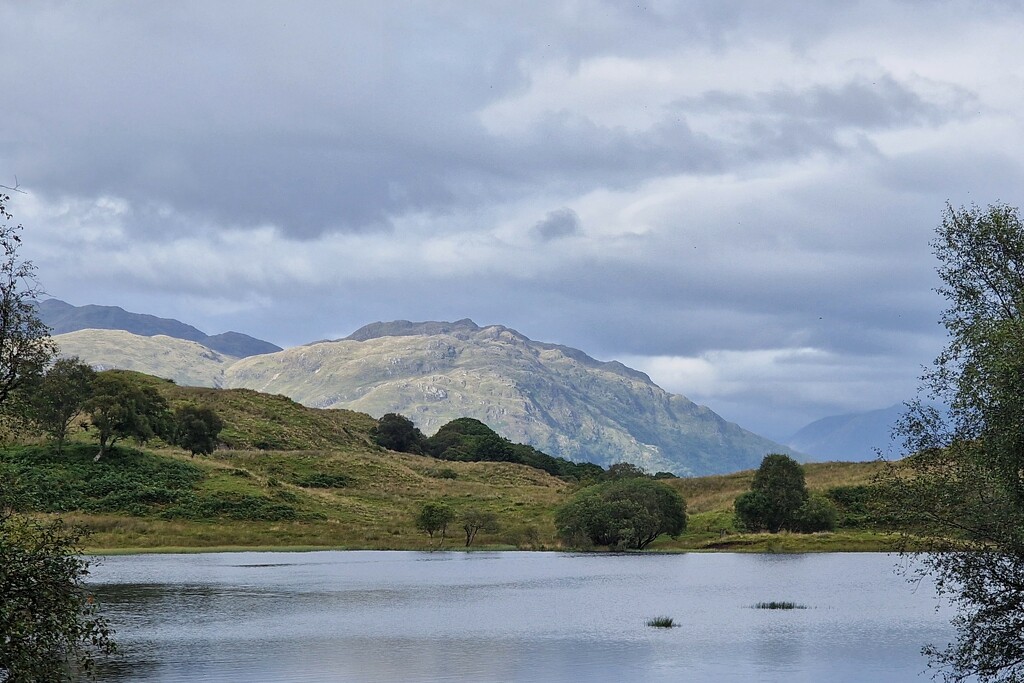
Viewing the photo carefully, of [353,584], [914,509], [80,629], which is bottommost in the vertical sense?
[353,584]

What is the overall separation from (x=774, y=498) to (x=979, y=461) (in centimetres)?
9923

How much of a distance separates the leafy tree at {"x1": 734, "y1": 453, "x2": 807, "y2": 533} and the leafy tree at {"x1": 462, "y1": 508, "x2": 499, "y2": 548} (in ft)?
101

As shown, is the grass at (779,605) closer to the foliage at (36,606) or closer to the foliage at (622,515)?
the foliage at (36,606)

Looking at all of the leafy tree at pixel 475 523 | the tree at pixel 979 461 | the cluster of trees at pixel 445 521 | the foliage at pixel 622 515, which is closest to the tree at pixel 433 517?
the cluster of trees at pixel 445 521

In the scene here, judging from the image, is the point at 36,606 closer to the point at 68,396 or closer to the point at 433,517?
the point at 68,396

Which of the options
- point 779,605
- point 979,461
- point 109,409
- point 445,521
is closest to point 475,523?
point 445,521

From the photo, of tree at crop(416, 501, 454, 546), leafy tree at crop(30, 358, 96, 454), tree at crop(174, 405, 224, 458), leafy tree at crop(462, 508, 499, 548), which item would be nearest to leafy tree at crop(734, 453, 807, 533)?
leafy tree at crop(462, 508, 499, 548)

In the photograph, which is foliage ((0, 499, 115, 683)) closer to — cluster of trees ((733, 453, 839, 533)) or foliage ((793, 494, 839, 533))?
cluster of trees ((733, 453, 839, 533))

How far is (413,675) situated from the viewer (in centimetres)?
4506

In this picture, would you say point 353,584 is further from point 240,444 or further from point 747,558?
point 240,444

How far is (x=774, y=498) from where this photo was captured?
12756 cm

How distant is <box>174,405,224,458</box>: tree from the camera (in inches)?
6240

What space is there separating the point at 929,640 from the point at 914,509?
25514 millimetres

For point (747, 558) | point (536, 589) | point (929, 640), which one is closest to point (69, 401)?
point (536, 589)
